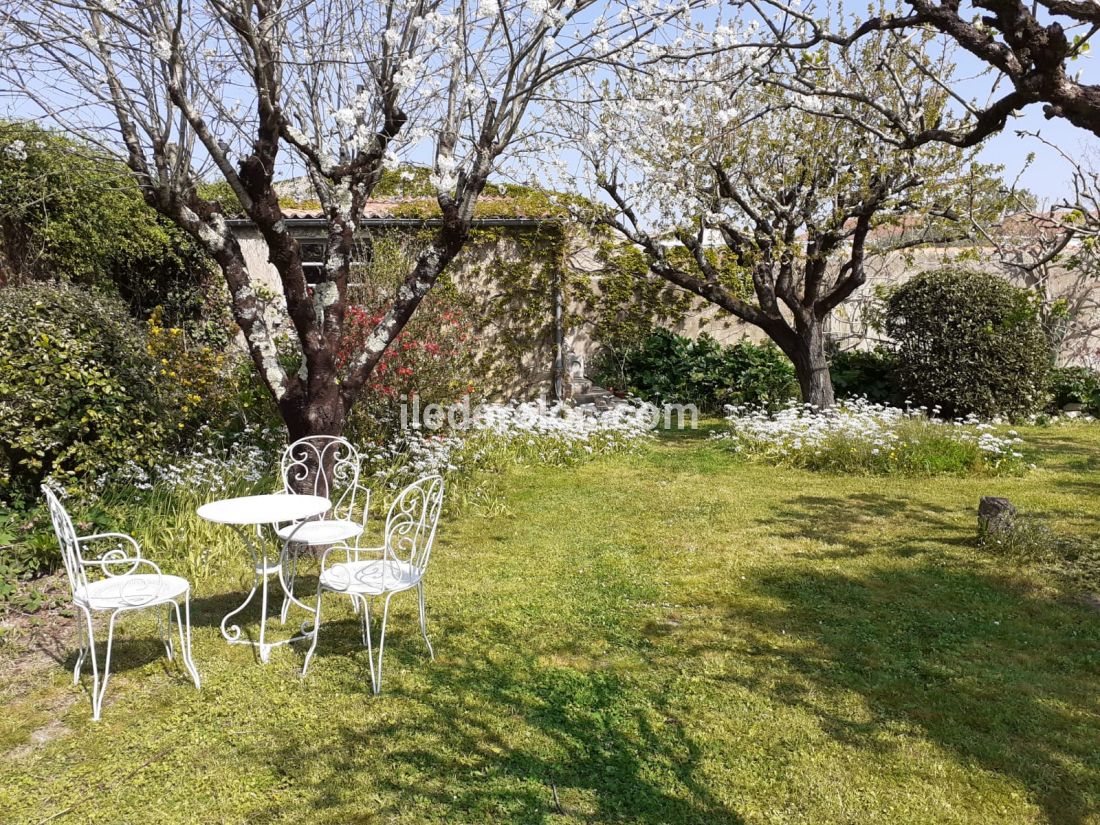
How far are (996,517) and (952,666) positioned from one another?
2196mm

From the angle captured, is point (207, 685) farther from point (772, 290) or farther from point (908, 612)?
point (772, 290)

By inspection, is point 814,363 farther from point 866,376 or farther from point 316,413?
point 316,413

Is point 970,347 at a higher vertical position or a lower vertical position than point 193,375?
higher

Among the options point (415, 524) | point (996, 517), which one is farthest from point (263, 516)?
point (996, 517)

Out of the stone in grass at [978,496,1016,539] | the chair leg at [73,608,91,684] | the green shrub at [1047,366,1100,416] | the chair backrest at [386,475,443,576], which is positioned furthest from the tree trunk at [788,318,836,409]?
the chair leg at [73,608,91,684]

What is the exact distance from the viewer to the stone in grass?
17.8 ft

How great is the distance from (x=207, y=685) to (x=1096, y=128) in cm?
477

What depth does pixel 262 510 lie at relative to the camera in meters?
3.92

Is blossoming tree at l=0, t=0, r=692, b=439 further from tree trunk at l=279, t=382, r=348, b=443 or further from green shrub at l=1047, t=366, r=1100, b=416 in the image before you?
green shrub at l=1047, t=366, r=1100, b=416

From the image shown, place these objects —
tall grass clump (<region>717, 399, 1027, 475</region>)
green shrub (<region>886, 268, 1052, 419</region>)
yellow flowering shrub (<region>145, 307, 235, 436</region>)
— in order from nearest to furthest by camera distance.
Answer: yellow flowering shrub (<region>145, 307, 235, 436</region>) → tall grass clump (<region>717, 399, 1027, 475</region>) → green shrub (<region>886, 268, 1052, 419</region>)

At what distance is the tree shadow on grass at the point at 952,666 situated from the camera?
120 inches

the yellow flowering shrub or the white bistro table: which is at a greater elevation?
the yellow flowering shrub

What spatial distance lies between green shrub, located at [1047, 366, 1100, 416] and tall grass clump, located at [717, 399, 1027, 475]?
3107mm

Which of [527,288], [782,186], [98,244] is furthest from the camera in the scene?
[527,288]
